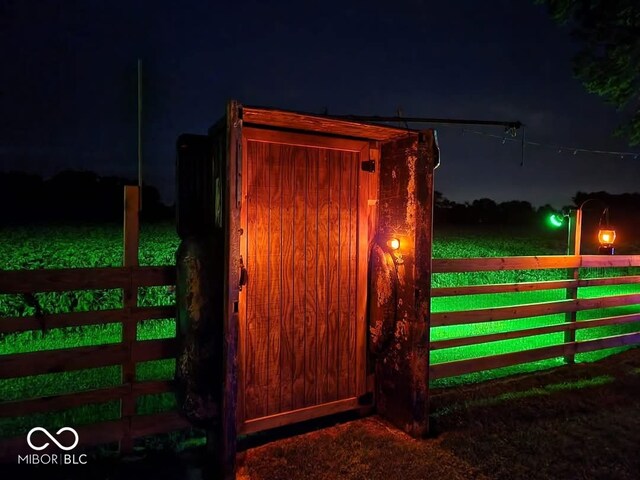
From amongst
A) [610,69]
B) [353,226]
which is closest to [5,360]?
[353,226]

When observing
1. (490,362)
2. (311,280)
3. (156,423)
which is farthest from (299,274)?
(490,362)

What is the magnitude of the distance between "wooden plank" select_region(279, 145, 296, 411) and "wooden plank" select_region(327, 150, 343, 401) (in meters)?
0.41

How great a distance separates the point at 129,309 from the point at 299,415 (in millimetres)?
1866

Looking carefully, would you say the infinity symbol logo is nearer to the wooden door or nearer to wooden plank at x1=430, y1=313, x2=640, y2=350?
the wooden door

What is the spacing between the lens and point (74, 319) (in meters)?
3.63

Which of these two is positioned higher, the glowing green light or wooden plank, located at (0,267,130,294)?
the glowing green light

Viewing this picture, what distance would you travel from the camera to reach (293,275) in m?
4.37

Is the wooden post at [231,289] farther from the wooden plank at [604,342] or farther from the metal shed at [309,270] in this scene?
the wooden plank at [604,342]

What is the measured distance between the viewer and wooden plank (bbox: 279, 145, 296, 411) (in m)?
4.29

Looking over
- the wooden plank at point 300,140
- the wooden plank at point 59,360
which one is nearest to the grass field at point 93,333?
the wooden plank at point 59,360

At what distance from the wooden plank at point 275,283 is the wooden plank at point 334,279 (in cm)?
54

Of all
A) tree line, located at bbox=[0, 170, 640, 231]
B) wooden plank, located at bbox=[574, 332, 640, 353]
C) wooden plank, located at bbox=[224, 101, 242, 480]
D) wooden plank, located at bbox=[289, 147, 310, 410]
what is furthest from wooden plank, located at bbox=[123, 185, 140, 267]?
tree line, located at bbox=[0, 170, 640, 231]

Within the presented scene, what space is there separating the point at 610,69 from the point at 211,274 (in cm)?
1308

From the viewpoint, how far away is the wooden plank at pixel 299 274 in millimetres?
4348
